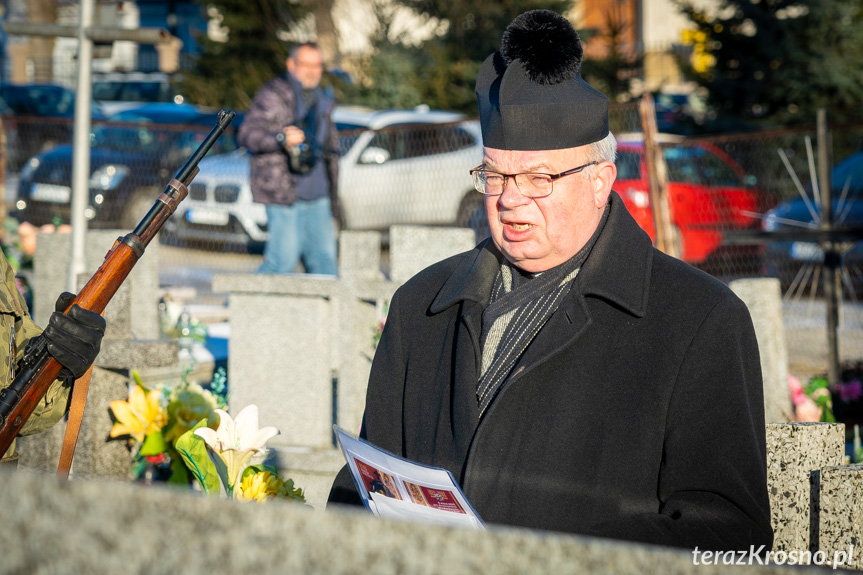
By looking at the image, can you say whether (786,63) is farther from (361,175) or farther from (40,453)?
(40,453)

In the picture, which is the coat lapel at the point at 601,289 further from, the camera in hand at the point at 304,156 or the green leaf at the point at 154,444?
the camera in hand at the point at 304,156

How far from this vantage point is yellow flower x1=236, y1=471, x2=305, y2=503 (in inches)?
102

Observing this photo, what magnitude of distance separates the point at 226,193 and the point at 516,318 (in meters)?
9.43

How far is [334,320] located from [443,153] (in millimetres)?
5884

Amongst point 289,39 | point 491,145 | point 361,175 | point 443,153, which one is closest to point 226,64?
point 289,39

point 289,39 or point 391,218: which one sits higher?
point 289,39

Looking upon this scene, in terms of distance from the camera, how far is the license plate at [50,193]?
456 inches

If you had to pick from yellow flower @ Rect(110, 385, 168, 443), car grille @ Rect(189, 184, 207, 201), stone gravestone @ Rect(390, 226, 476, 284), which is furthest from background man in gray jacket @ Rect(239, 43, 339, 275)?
car grille @ Rect(189, 184, 207, 201)

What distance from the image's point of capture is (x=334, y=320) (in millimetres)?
4492

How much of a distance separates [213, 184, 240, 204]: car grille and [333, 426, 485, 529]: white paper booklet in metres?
9.60

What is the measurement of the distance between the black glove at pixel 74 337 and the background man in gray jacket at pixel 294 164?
4.75 m

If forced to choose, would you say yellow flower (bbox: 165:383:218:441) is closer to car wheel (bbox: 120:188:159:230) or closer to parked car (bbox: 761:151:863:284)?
parked car (bbox: 761:151:863:284)

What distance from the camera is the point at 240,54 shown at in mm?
21812

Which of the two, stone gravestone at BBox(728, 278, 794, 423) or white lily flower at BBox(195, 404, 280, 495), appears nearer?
white lily flower at BBox(195, 404, 280, 495)
